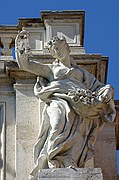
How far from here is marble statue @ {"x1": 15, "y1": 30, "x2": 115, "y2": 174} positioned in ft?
44.0

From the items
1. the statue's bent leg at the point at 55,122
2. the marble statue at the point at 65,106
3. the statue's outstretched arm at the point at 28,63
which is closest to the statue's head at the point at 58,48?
the marble statue at the point at 65,106

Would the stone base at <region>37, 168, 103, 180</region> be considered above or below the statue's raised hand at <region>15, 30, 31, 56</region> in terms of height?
below

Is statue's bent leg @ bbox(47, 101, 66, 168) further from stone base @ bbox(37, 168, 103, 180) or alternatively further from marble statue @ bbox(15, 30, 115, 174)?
stone base @ bbox(37, 168, 103, 180)

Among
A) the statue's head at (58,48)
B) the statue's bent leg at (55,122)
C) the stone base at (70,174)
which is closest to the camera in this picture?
the stone base at (70,174)

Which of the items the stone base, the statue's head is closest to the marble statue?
the statue's head

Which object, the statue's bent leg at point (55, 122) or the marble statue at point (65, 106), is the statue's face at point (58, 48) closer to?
the marble statue at point (65, 106)

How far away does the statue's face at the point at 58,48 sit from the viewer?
14531mm

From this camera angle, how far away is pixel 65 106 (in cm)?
1384

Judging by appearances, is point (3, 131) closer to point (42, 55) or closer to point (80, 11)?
point (42, 55)

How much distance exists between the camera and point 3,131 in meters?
14.3

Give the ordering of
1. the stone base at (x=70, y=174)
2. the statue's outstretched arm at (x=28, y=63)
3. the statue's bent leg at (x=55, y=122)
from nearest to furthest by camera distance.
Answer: the stone base at (x=70, y=174) → the statue's bent leg at (x=55, y=122) → the statue's outstretched arm at (x=28, y=63)

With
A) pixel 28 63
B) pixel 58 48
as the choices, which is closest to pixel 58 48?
pixel 58 48

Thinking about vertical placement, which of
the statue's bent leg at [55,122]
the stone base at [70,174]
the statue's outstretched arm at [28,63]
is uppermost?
the statue's outstretched arm at [28,63]

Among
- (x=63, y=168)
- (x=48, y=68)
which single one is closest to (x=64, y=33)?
(x=48, y=68)
